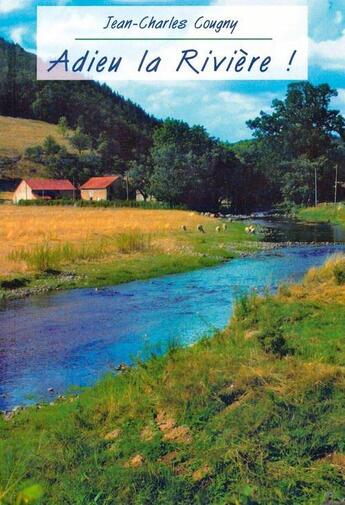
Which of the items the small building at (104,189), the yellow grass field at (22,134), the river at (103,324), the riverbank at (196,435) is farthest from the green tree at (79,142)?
the riverbank at (196,435)

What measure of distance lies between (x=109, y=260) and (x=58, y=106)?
138 m

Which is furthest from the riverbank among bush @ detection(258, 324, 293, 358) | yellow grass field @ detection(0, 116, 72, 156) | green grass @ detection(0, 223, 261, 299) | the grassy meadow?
yellow grass field @ detection(0, 116, 72, 156)

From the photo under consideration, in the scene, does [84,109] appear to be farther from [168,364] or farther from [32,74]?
[168,364]

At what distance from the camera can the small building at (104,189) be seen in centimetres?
10488

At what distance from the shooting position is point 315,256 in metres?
34.6

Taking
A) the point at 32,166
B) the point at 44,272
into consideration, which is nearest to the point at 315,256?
the point at 44,272

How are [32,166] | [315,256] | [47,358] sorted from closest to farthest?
[47,358] < [315,256] < [32,166]

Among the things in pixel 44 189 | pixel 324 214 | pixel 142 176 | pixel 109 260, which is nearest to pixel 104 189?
pixel 142 176

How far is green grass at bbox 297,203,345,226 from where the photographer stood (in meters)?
70.3


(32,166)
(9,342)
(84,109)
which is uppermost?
(84,109)

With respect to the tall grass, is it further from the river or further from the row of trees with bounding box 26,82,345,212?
the row of trees with bounding box 26,82,345,212

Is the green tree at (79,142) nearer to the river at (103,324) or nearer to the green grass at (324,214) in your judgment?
the green grass at (324,214)

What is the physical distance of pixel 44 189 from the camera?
101312 millimetres

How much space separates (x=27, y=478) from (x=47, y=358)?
23.3 feet
